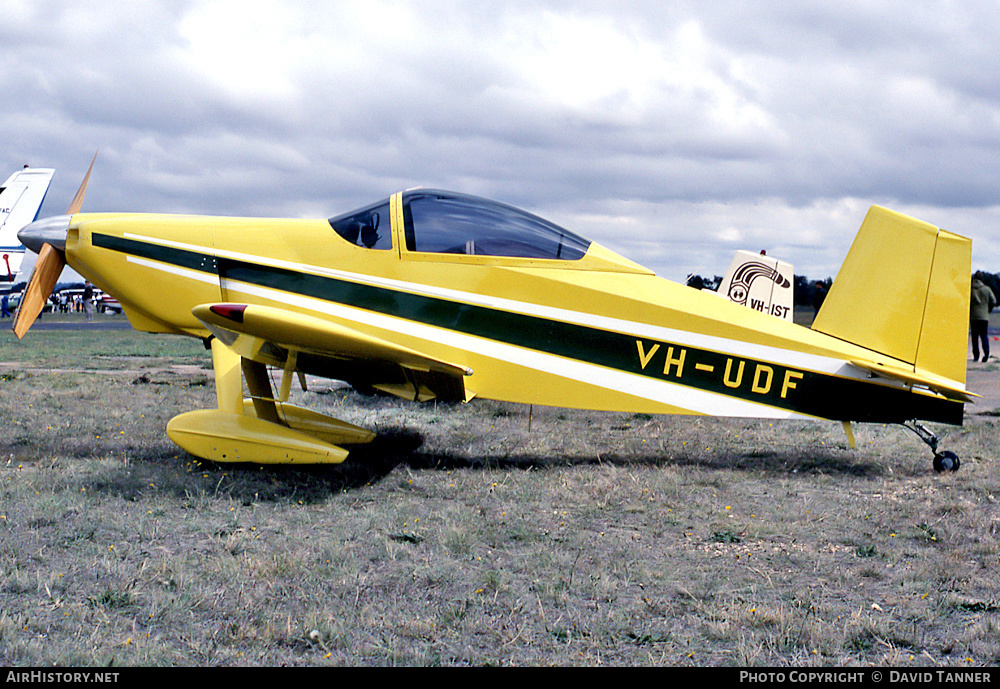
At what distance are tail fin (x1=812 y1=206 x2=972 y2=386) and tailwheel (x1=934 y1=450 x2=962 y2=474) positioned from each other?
0.65 m

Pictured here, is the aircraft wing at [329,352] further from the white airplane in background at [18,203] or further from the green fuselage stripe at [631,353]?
the white airplane in background at [18,203]

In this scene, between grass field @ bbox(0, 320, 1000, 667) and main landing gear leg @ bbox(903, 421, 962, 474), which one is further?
main landing gear leg @ bbox(903, 421, 962, 474)

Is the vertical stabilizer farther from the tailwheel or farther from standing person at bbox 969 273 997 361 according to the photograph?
standing person at bbox 969 273 997 361

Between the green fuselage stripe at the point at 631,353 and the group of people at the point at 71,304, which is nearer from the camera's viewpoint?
the green fuselage stripe at the point at 631,353

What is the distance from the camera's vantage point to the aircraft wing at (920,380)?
5.66m

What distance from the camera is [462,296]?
570cm

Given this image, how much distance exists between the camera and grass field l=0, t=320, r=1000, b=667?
300cm

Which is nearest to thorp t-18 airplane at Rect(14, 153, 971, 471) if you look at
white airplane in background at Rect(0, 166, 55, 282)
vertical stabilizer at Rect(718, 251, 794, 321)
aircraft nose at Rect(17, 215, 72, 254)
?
aircraft nose at Rect(17, 215, 72, 254)

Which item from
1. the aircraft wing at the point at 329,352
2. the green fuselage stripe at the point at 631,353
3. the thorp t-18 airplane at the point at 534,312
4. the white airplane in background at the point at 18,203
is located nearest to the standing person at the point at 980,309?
the thorp t-18 airplane at the point at 534,312

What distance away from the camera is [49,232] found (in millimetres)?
6078

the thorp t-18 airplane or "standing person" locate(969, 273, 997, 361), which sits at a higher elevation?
"standing person" locate(969, 273, 997, 361)

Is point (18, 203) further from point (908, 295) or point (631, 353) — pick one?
point (908, 295)

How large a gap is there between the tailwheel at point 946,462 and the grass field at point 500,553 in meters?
0.16
